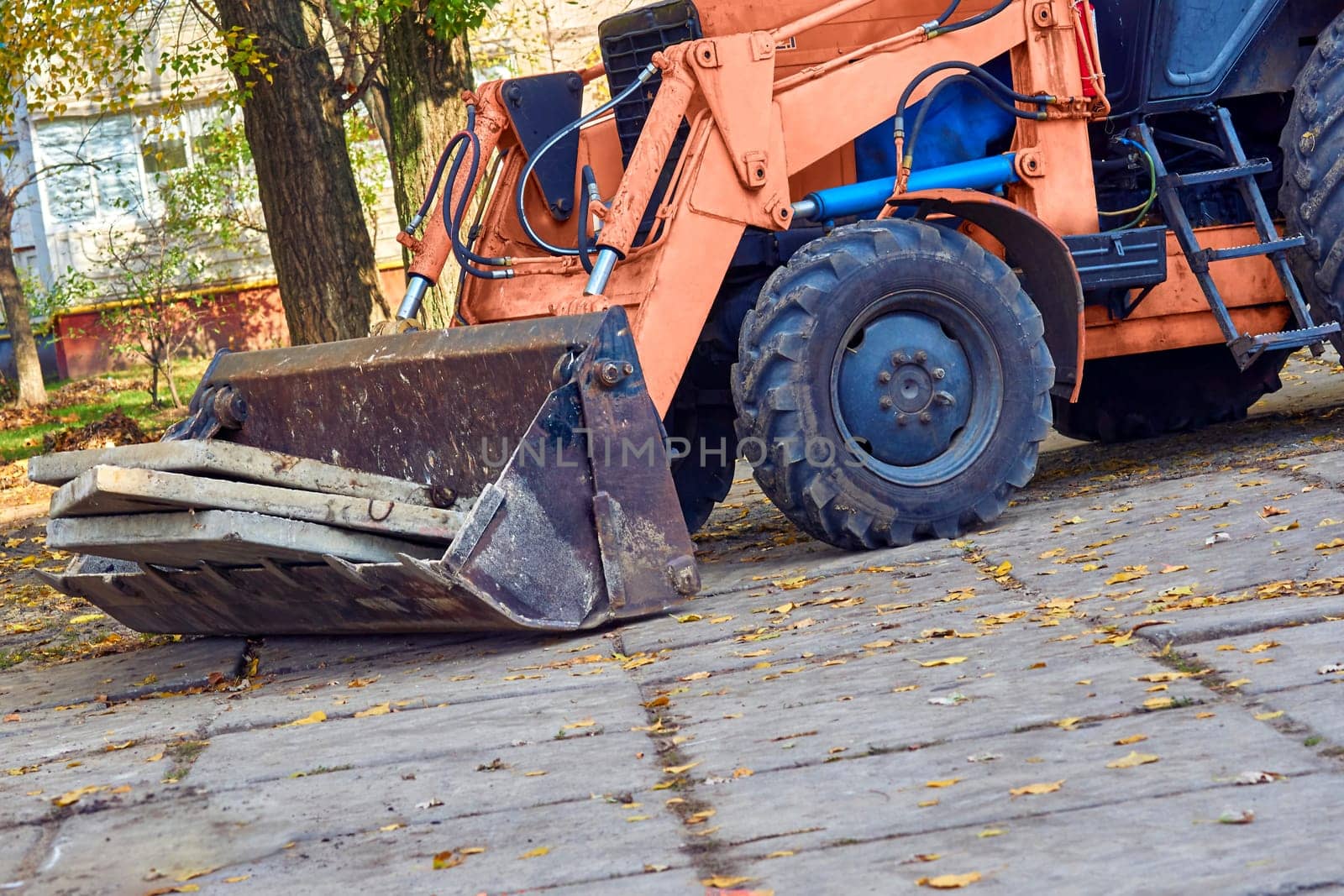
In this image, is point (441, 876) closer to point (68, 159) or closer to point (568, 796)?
point (568, 796)

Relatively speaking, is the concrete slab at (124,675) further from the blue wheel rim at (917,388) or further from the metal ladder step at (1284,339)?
the metal ladder step at (1284,339)

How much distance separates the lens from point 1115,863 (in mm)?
2971

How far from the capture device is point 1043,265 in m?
6.73

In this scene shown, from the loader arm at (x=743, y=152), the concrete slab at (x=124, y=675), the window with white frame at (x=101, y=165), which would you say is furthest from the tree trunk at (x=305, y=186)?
the window with white frame at (x=101, y=165)

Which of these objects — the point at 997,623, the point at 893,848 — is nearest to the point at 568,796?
the point at 893,848

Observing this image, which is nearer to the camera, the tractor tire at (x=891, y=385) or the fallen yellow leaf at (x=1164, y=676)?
the fallen yellow leaf at (x=1164, y=676)

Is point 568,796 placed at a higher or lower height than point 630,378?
lower

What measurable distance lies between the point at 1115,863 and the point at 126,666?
4.32 m

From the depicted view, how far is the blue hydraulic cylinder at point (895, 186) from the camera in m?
6.58

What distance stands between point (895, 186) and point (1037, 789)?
3625 millimetres

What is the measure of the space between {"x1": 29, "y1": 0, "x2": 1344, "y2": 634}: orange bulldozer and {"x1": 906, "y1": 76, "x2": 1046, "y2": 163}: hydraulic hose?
0.03 meters

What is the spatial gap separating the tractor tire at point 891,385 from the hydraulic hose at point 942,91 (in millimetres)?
391

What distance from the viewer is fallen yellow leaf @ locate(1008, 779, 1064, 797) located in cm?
337

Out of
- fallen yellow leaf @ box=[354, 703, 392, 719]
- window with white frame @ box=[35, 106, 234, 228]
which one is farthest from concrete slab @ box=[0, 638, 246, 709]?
window with white frame @ box=[35, 106, 234, 228]
